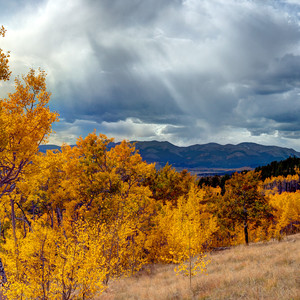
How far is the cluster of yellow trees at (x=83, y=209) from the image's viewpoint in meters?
11.7

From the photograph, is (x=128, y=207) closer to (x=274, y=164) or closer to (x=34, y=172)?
(x=34, y=172)

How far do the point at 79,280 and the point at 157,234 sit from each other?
685 inches

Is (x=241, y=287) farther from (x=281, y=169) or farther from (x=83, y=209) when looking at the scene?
(x=281, y=169)

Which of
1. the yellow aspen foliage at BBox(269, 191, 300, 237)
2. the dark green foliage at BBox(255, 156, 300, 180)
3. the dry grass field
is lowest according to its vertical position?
the yellow aspen foliage at BBox(269, 191, 300, 237)

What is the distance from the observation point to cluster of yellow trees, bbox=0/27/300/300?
11.7 metres

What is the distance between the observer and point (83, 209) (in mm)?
20859

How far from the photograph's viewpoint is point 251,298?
32.3 feet

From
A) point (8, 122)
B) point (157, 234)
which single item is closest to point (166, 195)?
point (157, 234)

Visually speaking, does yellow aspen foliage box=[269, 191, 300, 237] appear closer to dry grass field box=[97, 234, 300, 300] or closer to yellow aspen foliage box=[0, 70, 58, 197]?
dry grass field box=[97, 234, 300, 300]

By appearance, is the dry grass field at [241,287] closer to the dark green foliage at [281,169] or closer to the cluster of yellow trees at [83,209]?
the cluster of yellow trees at [83,209]

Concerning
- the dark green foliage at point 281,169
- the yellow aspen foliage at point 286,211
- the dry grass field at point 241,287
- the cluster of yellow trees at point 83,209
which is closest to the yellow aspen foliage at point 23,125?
the cluster of yellow trees at point 83,209

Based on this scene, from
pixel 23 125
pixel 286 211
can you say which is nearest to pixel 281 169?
pixel 286 211

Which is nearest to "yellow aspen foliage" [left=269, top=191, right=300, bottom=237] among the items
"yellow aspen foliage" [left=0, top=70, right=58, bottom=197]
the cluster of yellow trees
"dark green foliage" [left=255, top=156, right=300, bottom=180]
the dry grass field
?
the cluster of yellow trees

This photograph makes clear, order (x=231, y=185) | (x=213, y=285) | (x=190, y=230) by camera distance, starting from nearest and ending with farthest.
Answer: (x=213, y=285)
(x=190, y=230)
(x=231, y=185)
